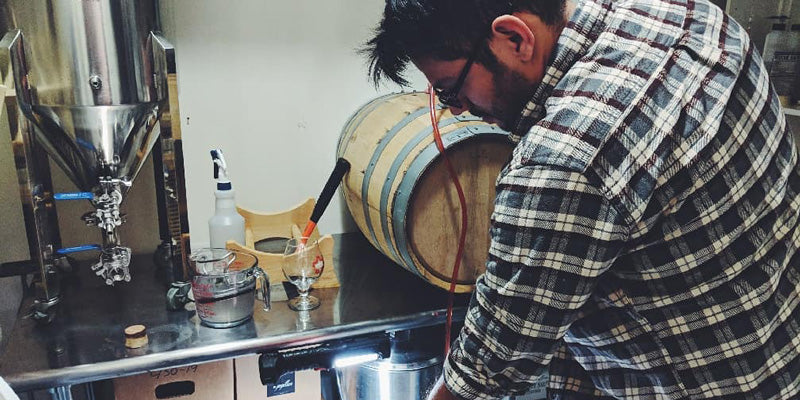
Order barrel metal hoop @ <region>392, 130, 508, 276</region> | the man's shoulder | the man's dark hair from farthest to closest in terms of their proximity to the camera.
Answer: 1. barrel metal hoop @ <region>392, 130, 508, 276</region>
2. the man's dark hair
3. the man's shoulder

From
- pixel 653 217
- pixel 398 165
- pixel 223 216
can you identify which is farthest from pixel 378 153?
pixel 653 217

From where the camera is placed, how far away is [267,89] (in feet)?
6.21

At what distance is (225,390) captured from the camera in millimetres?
1452

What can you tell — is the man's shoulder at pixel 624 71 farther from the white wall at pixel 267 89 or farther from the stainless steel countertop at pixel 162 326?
the white wall at pixel 267 89

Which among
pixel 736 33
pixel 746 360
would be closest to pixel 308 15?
pixel 736 33

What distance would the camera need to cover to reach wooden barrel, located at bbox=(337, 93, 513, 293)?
135 centimetres

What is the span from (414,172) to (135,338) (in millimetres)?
743

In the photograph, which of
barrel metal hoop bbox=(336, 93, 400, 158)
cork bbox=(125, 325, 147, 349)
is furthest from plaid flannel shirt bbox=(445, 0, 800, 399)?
barrel metal hoop bbox=(336, 93, 400, 158)

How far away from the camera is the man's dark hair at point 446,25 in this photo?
0.85m

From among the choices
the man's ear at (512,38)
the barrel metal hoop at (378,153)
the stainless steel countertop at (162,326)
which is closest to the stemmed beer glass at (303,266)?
the stainless steel countertop at (162,326)

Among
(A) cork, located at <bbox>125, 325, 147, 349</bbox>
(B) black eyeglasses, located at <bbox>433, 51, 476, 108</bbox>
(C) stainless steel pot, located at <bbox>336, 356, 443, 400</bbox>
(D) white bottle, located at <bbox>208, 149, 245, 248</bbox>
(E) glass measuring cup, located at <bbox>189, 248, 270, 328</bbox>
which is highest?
(B) black eyeglasses, located at <bbox>433, 51, 476, 108</bbox>

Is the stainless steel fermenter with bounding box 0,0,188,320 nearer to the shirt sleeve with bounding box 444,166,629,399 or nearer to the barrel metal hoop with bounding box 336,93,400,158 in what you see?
the barrel metal hoop with bounding box 336,93,400,158

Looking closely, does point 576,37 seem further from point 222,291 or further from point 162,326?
point 162,326

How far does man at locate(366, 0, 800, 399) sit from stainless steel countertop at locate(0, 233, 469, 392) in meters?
0.53
